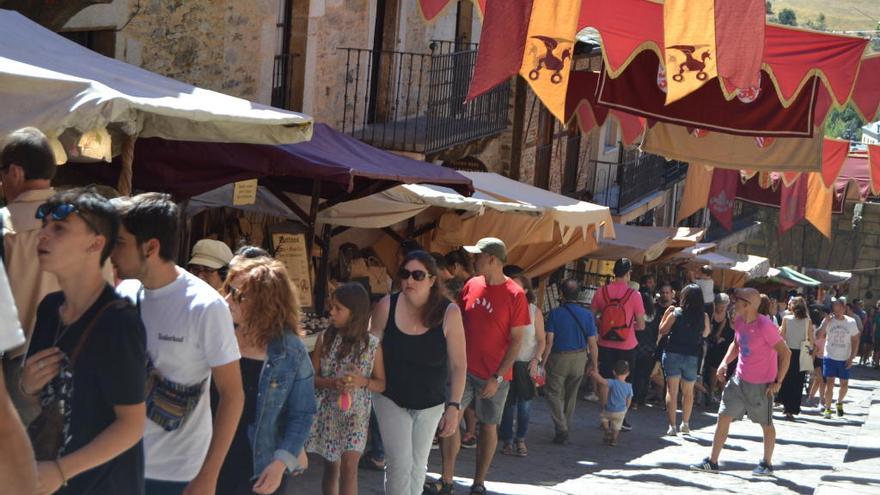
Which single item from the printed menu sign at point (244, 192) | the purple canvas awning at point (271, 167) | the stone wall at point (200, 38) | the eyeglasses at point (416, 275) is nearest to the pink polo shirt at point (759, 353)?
the purple canvas awning at point (271, 167)

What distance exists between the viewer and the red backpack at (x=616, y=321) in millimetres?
14633

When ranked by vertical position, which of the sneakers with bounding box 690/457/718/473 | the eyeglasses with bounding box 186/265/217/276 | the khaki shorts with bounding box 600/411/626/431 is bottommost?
the khaki shorts with bounding box 600/411/626/431

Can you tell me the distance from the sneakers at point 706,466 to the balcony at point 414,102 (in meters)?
5.96

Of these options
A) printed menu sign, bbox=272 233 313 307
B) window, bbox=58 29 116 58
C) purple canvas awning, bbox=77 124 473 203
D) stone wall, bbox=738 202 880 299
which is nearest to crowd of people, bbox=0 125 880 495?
purple canvas awning, bbox=77 124 473 203

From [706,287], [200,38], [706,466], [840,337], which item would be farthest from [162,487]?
[840,337]

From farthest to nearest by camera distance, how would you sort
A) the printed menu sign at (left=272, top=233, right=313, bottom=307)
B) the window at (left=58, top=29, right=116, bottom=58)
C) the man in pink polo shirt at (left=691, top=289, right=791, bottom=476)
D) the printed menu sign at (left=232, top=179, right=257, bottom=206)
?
the window at (left=58, top=29, right=116, bottom=58) < the printed menu sign at (left=272, top=233, right=313, bottom=307) < the man in pink polo shirt at (left=691, top=289, right=791, bottom=476) < the printed menu sign at (left=232, top=179, right=257, bottom=206)

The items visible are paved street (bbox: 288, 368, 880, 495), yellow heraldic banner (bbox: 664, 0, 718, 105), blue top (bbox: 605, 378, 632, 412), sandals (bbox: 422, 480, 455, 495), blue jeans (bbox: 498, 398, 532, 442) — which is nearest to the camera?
sandals (bbox: 422, 480, 455, 495)

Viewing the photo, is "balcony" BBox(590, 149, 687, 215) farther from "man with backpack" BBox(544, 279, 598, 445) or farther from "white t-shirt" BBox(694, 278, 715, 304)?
"man with backpack" BBox(544, 279, 598, 445)

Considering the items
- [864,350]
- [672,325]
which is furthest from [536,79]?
[864,350]

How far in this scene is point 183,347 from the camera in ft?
15.4

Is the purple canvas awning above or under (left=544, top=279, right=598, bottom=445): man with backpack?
above

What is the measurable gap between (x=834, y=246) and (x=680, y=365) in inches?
1822

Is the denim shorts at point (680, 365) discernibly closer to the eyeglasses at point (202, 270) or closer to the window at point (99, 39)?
the window at point (99, 39)

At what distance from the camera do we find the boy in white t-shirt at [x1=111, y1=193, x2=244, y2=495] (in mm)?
4641
